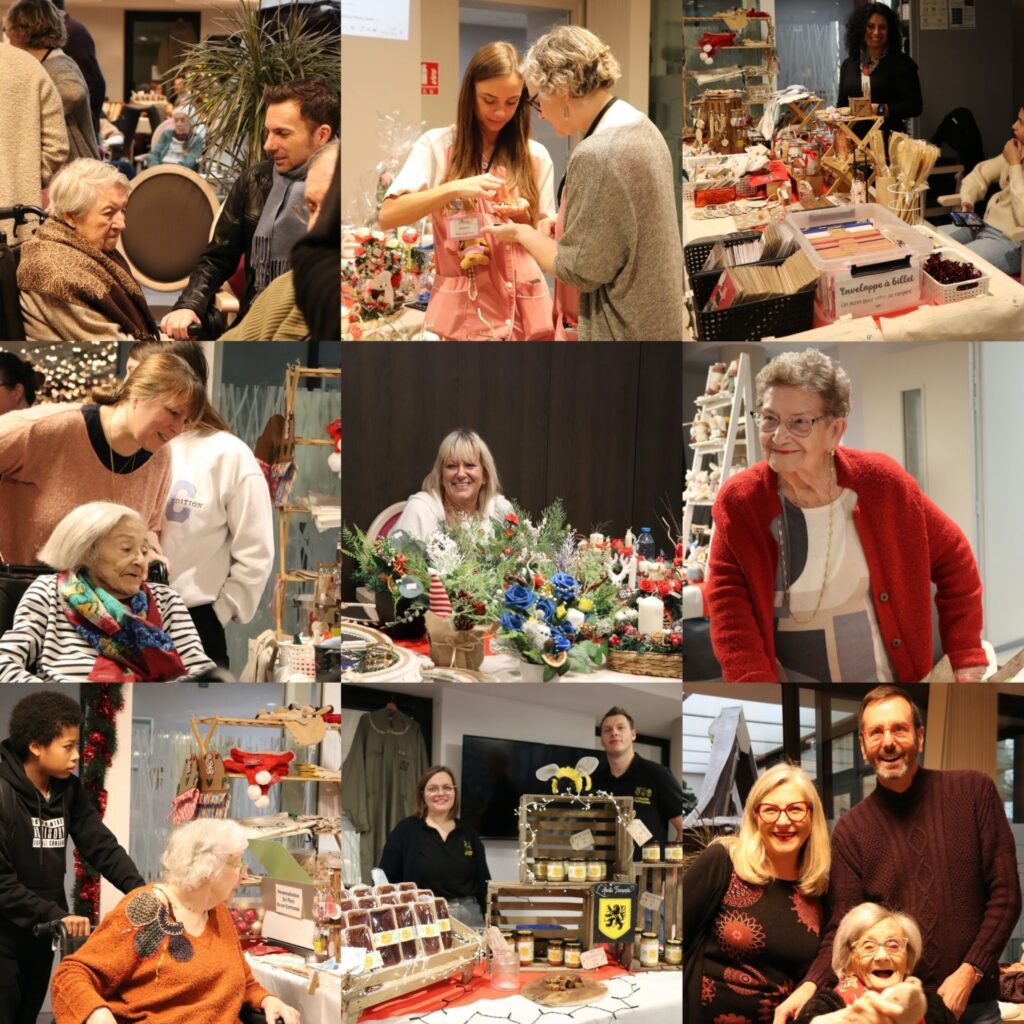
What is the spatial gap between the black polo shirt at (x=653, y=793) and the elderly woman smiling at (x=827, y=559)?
37 cm

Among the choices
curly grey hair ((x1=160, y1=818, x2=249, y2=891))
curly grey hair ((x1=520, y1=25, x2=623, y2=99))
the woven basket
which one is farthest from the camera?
the woven basket

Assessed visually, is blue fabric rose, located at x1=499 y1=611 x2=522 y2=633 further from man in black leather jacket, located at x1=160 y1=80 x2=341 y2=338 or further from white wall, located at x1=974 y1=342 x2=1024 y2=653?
white wall, located at x1=974 y1=342 x2=1024 y2=653

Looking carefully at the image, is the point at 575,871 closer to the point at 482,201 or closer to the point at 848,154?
the point at 482,201

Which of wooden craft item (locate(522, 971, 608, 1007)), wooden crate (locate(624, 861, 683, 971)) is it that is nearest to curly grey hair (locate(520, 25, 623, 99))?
wooden crate (locate(624, 861, 683, 971))

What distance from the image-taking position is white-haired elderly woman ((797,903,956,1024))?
3592 millimetres

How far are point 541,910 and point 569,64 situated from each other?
229 centimetres

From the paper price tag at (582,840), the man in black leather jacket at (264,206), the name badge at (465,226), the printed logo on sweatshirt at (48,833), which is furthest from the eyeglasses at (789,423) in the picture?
the printed logo on sweatshirt at (48,833)

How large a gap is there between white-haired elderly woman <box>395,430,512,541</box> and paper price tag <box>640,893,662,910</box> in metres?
1.16

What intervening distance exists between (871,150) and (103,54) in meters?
2.09

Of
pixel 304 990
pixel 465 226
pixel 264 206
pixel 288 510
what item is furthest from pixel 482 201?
pixel 304 990

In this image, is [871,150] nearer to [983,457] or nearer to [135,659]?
[983,457]

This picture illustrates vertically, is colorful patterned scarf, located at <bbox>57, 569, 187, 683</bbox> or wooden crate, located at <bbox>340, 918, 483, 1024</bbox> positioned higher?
colorful patterned scarf, located at <bbox>57, 569, 187, 683</bbox>

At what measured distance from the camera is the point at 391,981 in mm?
3838

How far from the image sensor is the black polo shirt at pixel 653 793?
12.9 feet
